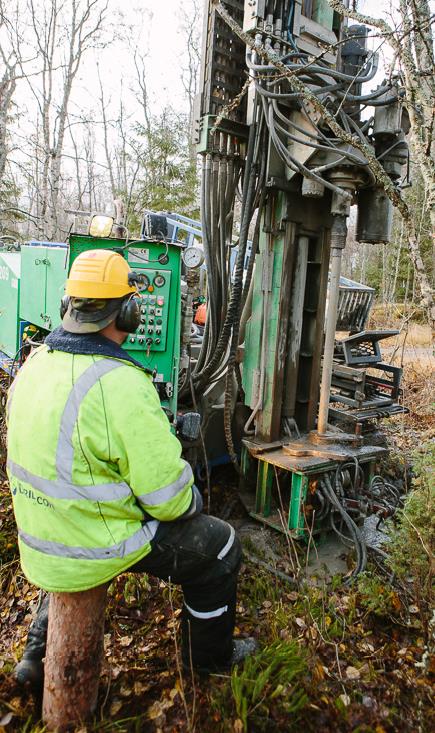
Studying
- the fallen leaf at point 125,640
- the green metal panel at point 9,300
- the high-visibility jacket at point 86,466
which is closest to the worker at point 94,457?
the high-visibility jacket at point 86,466

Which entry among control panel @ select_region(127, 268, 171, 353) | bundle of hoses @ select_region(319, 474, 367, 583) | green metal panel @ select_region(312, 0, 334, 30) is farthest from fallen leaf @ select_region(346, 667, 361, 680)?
green metal panel @ select_region(312, 0, 334, 30)

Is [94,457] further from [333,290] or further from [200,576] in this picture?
[333,290]

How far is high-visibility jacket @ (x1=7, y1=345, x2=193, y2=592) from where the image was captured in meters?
1.96

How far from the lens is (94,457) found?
1976mm

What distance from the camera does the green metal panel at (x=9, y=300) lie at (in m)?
A: 6.35

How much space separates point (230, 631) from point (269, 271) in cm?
281

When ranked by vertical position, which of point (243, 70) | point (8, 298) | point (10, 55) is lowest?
point (8, 298)

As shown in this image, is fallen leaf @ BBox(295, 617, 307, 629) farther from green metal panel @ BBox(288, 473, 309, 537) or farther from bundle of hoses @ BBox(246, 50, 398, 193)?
bundle of hoses @ BBox(246, 50, 398, 193)

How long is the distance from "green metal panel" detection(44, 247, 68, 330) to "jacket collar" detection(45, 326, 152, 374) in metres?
2.42

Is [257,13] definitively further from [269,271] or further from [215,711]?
[215,711]

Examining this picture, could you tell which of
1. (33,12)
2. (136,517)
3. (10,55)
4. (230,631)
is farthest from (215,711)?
(33,12)

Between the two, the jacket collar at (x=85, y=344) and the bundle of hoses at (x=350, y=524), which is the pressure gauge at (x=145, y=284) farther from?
the bundle of hoses at (x=350, y=524)

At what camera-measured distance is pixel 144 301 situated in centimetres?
399

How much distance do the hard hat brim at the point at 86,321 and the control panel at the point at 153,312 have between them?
5.85 ft
